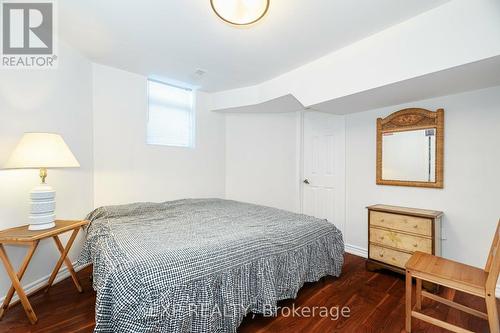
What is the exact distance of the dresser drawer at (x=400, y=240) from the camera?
2194 mm

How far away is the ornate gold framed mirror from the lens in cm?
239

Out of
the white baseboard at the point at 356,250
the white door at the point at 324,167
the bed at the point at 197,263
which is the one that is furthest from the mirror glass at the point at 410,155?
the bed at the point at 197,263

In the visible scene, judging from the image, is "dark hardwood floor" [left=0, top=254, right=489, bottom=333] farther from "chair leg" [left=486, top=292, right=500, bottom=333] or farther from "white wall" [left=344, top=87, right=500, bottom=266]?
"white wall" [left=344, top=87, right=500, bottom=266]

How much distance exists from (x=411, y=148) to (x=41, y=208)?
142 inches

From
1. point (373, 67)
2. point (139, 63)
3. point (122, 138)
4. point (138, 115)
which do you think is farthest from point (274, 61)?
point (122, 138)

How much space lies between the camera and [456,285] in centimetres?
143

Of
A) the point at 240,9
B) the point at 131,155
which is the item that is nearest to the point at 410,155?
the point at 240,9

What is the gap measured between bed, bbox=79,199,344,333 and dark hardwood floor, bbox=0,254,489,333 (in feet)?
0.48

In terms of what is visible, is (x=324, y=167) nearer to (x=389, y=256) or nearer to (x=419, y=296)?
(x=389, y=256)

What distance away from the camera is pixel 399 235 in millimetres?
2357

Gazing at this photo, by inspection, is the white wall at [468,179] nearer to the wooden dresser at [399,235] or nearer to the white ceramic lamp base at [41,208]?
the wooden dresser at [399,235]

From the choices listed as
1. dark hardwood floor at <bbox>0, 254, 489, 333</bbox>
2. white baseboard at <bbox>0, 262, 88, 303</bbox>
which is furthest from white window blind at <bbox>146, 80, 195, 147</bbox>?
dark hardwood floor at <bbox>0, 254, 489, 333</bbox>

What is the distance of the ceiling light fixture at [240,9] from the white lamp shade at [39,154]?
1.66 meters

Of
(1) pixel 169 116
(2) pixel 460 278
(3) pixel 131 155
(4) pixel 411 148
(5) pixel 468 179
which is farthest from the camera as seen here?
(1) pixel 169 116
